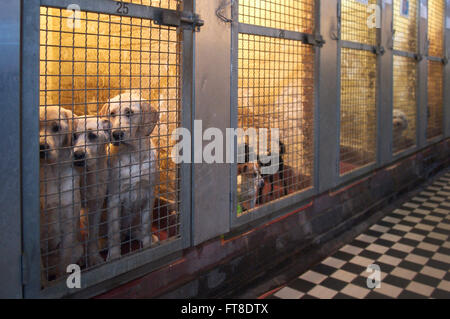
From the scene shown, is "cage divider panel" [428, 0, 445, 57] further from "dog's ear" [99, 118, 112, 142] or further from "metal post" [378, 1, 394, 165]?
"dog's ear" [99, 118, 112, 142]

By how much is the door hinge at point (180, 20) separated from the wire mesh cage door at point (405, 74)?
9.58 ft

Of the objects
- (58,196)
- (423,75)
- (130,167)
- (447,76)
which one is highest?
(447,76)

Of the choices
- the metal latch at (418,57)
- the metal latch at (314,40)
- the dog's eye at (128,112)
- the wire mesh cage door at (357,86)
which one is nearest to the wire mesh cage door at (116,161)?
the dog's eye at (128,112)

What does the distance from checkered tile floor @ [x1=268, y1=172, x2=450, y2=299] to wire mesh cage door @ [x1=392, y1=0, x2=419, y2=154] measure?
3.39ft

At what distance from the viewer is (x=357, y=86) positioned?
12.3 ft

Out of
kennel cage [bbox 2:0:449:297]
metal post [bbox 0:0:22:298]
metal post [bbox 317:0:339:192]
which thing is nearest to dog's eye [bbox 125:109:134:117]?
kennel cage [bbox 2:0:449:297]

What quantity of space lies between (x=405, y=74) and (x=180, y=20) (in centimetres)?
354

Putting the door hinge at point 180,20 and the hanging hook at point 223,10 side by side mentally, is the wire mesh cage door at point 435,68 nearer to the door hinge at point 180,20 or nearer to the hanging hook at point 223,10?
the hanging hook at point 223,10

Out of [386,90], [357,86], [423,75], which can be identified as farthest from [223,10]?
[423,75]

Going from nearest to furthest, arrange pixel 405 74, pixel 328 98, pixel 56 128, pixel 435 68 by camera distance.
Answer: pixel 56 128
pixel 328 98
pixel 405 74
pixel 435 68

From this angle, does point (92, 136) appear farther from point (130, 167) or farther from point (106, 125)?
point (130, 167)

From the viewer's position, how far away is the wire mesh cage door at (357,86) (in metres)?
3.47
